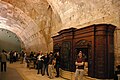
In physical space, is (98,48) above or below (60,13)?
below

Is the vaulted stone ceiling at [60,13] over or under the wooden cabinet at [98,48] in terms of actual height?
over

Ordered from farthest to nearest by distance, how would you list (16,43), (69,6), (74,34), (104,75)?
(16,43)
(69,6)
(74,34)
(104,75)

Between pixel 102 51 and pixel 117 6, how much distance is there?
6.39 ft

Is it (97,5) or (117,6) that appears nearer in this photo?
(117,6)

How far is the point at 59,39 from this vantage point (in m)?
14.3

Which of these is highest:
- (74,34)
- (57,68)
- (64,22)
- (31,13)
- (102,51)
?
(31,13)

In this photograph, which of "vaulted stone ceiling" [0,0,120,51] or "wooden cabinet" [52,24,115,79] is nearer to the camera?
"wooden cabinet" [52,24,115,79]

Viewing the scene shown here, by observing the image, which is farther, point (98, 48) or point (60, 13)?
point (60, 13)

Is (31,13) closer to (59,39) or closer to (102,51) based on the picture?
(59,39)

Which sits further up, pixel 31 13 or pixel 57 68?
pixel 31 13

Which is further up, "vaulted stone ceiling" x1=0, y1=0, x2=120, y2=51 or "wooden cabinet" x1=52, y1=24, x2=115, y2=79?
"vaulted stone ceiling" x1=0, y1=0, x2=120, y2=51

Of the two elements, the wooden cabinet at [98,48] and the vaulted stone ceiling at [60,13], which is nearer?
the wooden cabinet at [98,48]

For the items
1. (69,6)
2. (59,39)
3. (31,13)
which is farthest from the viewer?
(31,13)

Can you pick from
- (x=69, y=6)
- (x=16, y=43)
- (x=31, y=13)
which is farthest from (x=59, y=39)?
(x=16, y=43)
